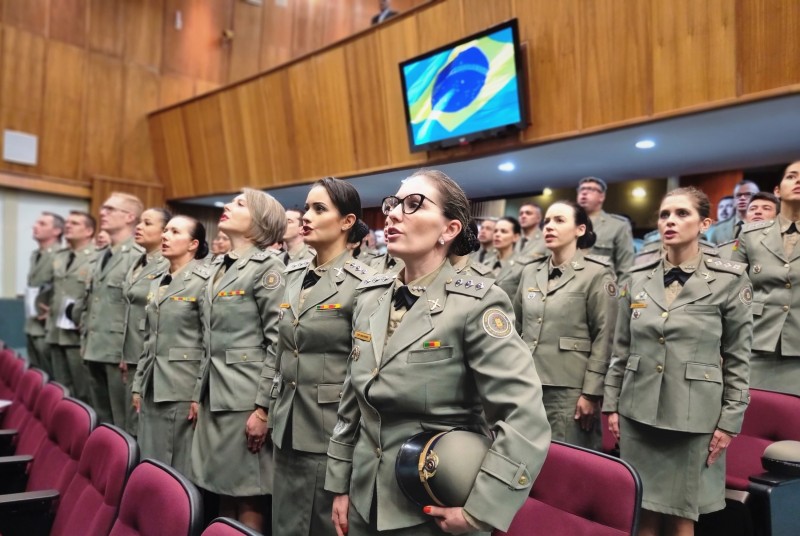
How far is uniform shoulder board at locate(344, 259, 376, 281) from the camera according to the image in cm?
185

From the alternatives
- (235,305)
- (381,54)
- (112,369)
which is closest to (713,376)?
(235,305)

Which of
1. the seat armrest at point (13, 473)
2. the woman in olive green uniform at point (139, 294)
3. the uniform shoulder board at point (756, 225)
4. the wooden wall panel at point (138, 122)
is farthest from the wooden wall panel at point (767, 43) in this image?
the wooden wall panel at point (138, 122)

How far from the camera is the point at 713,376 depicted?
2057mm

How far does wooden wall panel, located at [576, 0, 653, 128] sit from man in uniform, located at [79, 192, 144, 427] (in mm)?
2832

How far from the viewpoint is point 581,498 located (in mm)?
1436

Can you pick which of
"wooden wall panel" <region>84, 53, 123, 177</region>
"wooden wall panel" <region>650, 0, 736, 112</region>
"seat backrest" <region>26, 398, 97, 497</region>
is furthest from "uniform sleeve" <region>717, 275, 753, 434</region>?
"wooden wall panel" <region>84, 53, 123, 177</region>

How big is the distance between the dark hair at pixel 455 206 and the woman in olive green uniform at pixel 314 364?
1.67ft

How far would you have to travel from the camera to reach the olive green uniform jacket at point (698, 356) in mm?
2051

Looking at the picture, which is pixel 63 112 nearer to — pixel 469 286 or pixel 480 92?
pixel 480 92

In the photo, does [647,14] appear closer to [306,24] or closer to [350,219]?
[350,219]

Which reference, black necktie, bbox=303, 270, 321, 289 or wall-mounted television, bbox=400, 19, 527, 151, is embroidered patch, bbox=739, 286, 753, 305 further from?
wall-mounted television, bbox=400, 19, 527, 151

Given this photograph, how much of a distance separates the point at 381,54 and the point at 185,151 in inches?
143

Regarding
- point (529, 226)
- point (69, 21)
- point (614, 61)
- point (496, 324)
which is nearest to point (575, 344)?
point (496, 324)

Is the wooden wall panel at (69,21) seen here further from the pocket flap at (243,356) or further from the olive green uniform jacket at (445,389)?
the olive green uniform jacket at (445,389)
